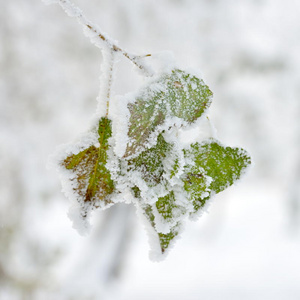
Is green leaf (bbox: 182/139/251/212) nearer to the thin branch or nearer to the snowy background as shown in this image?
the thin branch

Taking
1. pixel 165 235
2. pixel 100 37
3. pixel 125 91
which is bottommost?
pixel 165 235

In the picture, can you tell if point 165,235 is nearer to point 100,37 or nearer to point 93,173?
point 93,173

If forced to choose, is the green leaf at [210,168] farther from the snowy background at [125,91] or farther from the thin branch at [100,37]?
the snowy background at [125,91]

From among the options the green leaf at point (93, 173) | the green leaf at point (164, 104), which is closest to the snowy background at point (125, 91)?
the green leaf at point (93, 173)

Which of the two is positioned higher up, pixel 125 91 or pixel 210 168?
pixel 125 91

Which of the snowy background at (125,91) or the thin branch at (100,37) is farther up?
the snowy background at (125,91)

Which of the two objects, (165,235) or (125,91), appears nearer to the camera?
(165,235)

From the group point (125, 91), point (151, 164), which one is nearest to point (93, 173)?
point (151, 164)

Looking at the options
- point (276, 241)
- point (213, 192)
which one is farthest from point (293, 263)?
point (213, 192)
